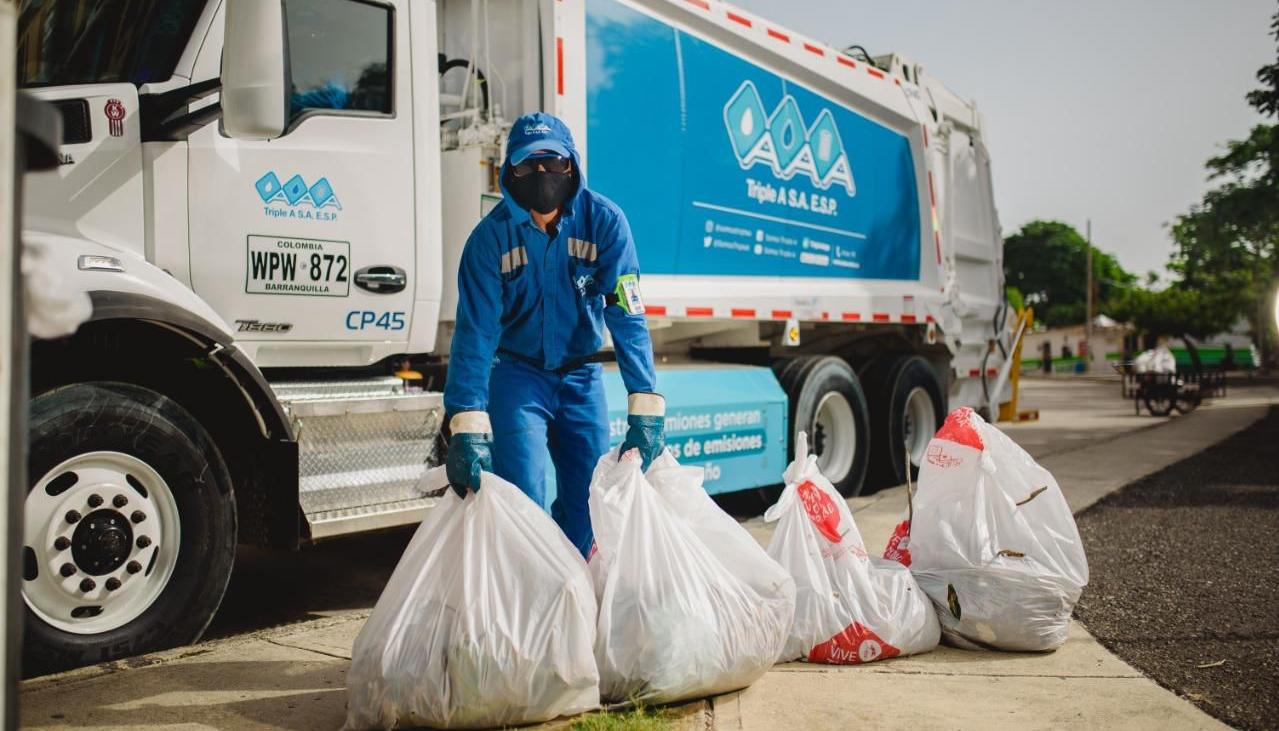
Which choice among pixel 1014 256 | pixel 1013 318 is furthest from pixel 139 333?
pixel 1014 256

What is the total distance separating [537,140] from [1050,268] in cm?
7915

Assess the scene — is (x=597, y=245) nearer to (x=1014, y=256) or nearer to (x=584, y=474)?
(x=584, y=474)

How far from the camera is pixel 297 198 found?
4074mm

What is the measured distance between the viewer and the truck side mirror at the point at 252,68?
3393 mm

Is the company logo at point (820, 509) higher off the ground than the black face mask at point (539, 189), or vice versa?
the black face mask at point (539, 189)

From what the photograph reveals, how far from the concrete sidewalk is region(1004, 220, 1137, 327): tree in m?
75.6

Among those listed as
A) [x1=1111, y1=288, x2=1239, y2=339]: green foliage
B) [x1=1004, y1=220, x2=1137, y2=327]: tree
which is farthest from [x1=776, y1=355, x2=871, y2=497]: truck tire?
[x1=1004, y1=220, x2=1137, y2=327]: tree

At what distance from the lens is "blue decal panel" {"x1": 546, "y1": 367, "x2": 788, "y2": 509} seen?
5781 mm

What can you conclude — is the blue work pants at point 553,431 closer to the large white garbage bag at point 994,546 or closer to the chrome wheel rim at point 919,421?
the large white garbage bag at point 994,546

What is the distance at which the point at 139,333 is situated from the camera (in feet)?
11.7

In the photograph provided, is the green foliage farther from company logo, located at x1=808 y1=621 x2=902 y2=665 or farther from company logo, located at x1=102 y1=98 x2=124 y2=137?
company logo, located at x1=102 y1=98 x2=124 y2=137

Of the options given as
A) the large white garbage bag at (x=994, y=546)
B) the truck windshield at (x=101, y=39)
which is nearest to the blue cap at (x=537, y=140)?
the truck windshield at (x=101, y=39)

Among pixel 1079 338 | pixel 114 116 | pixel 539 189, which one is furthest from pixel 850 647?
pixel 1079 338

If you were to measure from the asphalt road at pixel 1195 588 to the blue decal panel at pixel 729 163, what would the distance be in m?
2.33
